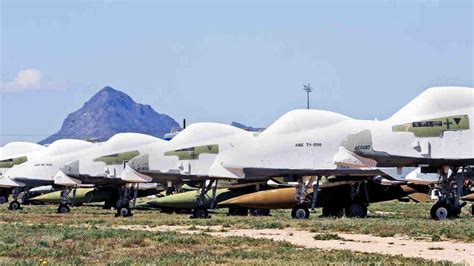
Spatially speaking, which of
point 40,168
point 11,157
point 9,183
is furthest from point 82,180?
point 11,157

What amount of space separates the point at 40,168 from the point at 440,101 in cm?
3053

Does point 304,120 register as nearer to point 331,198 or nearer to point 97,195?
point 331,198

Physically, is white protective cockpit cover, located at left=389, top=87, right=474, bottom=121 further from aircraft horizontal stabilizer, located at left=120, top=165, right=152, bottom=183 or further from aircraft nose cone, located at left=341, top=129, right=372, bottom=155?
aircraft horizontal stabilizer, located at left=120, top=165, right=152, bottom=183

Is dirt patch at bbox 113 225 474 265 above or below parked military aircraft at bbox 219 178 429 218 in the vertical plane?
below

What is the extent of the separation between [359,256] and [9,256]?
809 cm

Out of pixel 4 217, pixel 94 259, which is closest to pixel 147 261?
pixel 94 259

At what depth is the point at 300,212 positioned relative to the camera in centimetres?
3641

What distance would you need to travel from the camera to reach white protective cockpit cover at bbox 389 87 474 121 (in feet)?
108

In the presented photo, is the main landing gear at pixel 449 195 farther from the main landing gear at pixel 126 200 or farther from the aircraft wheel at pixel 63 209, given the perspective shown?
the aircraft wheel at pixel 63 209

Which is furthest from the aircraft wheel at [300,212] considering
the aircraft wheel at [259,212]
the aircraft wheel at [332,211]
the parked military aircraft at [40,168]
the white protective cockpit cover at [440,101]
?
the parked military aircraft at [40,168]

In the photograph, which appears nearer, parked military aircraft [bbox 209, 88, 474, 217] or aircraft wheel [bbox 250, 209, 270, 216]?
parked military aircraft [bbox 209, 88, 474, 217]

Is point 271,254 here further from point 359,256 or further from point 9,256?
point 9,256

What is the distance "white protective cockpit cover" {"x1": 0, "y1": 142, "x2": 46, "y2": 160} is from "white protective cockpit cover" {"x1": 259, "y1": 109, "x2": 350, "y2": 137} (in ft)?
109

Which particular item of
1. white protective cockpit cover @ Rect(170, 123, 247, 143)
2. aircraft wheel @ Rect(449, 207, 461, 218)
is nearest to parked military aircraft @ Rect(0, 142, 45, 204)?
white protective cockpit cover @ Rect(170, 123, 247, 143)
